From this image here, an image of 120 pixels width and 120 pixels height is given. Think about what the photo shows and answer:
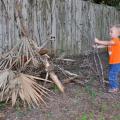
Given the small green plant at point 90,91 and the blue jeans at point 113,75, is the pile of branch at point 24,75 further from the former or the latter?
the blue jeans at point 113,75

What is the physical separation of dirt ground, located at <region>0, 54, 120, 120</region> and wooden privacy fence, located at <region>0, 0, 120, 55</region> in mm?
2305

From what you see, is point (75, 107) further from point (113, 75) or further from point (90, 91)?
point (113, 75)

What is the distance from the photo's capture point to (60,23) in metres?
11.1

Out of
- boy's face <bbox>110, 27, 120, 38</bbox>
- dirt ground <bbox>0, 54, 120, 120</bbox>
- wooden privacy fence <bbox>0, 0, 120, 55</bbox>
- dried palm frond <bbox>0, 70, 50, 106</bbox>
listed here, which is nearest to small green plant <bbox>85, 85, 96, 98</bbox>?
dirt ground <bbox>0, 54, 120, 120</bbox>

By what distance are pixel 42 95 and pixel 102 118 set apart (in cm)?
133

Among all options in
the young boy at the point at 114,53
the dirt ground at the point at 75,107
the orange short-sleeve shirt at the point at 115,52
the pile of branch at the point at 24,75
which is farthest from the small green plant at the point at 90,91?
the orange short-sleeve shirt at the point at 115,52

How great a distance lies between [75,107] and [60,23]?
467 centimetres

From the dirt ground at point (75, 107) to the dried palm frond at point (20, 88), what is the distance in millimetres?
154

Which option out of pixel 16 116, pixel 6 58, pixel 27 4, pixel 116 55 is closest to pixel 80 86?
pixel 116 55

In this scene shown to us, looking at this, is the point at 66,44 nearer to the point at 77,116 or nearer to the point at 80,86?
the point at 80,86

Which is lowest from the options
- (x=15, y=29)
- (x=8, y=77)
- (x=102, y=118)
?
(x=102, y=118)

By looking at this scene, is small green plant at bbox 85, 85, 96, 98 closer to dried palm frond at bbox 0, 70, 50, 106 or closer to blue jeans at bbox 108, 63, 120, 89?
blue jeans at bbox 108, 63, 120, 89

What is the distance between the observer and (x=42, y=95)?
7.18 meters

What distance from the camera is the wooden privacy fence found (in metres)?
9.46
